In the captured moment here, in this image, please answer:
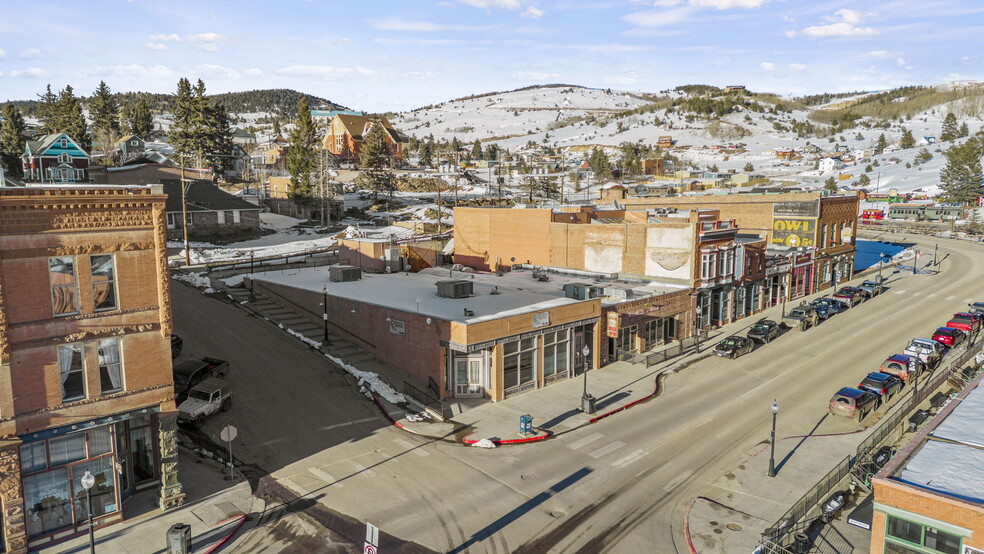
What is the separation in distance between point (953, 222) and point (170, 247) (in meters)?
127

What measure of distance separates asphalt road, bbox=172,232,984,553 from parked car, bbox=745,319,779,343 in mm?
1988

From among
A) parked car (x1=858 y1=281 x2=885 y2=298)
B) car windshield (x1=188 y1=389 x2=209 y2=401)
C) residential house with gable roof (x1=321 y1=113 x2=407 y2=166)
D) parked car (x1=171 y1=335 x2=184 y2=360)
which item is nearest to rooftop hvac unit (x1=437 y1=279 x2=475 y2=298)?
parked car (x1=171 y1=335 x2=184 y2=360)

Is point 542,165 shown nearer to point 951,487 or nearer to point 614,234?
point 614,234

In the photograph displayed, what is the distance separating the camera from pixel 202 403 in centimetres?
2748

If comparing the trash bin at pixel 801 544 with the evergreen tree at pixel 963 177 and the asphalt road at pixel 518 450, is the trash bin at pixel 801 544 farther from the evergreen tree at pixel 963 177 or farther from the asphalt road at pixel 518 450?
the evergreen tree at pixel 963 177

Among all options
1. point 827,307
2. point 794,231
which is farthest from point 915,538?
point 794,231

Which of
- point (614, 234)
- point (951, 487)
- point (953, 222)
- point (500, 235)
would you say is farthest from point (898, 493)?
point (953, 222)

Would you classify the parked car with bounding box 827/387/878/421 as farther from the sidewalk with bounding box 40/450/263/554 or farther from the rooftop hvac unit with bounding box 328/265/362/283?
the rooftop hvac unit with bounding box 328/265/362/283

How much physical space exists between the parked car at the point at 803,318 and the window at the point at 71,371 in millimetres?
45604

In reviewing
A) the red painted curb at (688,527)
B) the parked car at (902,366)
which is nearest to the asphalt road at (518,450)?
the red painted curb at (688,527)

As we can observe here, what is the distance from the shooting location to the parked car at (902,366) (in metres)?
34.7

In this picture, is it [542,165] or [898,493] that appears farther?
[542,165]

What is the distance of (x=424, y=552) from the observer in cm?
1838

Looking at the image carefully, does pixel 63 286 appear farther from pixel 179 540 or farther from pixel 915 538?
pixel 915 538
